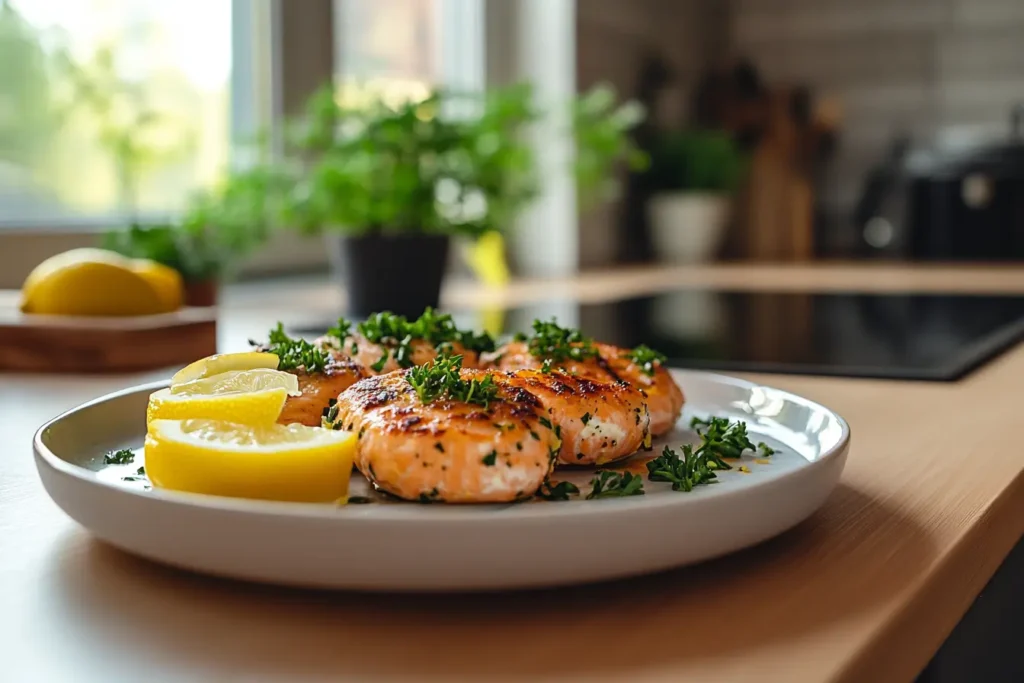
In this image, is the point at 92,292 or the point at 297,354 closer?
the point at 297,354

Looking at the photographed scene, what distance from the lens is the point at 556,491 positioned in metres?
0.53

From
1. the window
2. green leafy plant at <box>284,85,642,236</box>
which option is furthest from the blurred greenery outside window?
green leafy plant at <box>284,85,642,236</box>

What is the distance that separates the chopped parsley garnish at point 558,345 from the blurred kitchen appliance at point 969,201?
279 centimetres

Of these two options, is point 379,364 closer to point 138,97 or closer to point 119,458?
point 119,458

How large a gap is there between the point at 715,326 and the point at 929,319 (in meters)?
0.30

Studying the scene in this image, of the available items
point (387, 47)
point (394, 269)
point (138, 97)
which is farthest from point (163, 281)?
point (387, 47)

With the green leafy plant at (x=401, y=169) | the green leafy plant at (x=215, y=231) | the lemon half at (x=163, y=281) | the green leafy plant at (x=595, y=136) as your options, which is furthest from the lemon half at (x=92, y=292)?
the green leafy plant at (x=595, y=136)

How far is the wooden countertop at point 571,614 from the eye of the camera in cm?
40

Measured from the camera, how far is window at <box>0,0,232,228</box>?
5.83ft

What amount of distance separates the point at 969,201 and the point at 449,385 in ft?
9.97

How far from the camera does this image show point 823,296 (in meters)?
2.07

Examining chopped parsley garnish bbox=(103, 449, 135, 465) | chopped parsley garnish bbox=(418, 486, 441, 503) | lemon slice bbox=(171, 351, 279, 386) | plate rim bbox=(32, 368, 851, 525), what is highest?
lemon slice bbox=(171, 351, 279, 386)

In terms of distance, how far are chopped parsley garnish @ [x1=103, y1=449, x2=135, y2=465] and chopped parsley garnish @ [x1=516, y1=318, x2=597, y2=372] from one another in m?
0.24

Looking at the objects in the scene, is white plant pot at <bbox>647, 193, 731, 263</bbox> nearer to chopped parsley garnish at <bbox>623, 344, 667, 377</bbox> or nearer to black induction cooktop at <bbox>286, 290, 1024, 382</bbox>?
black induction cooktop at <bbox>286, 290, 1024, 382</bbox>
